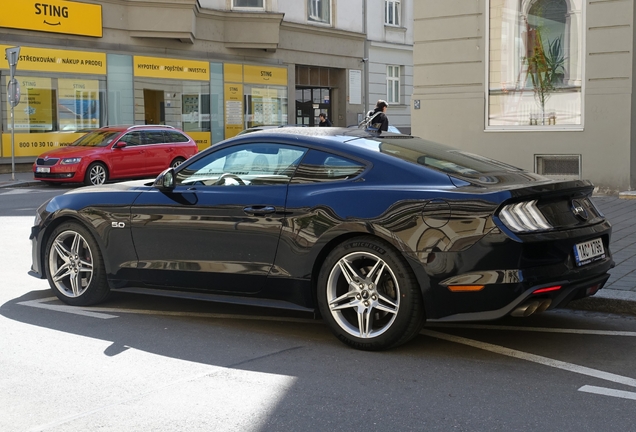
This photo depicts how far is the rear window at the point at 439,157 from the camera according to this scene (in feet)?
19.4

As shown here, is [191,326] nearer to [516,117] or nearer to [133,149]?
[516,117]

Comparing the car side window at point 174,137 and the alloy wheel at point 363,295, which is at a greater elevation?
the car side window at point 174,137

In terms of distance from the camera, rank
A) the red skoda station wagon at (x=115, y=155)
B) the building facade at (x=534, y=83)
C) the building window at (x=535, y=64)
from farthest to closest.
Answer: the red skoda station wagon at (x=115, y=155) < the building window at (x=535, y=64) < the building facade at (x=534, y=83)

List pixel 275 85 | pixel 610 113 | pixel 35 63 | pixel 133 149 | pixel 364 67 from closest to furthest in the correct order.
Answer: pixel 610 113, pixel 133 149, pixel 35 63, pixel 275 85, pixel 364 67

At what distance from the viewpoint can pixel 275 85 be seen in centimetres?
3412

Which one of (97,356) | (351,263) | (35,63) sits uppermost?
(35,63)

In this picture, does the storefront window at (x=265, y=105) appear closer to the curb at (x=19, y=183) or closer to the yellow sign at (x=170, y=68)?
the yellow sign at (x=170, y=68)

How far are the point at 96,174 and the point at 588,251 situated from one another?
17.3 m

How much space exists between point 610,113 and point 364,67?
24.2 metres

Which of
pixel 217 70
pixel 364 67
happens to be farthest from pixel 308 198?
pixel 364 67

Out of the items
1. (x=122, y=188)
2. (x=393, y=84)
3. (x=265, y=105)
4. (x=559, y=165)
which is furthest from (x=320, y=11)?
(x=122, y=188)

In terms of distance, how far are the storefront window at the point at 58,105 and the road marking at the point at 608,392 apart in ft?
74.8

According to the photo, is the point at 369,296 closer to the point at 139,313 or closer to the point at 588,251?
the point at 588,251

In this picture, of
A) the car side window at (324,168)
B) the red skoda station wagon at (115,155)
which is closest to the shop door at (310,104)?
the red skoda station wagon at (115,155)
